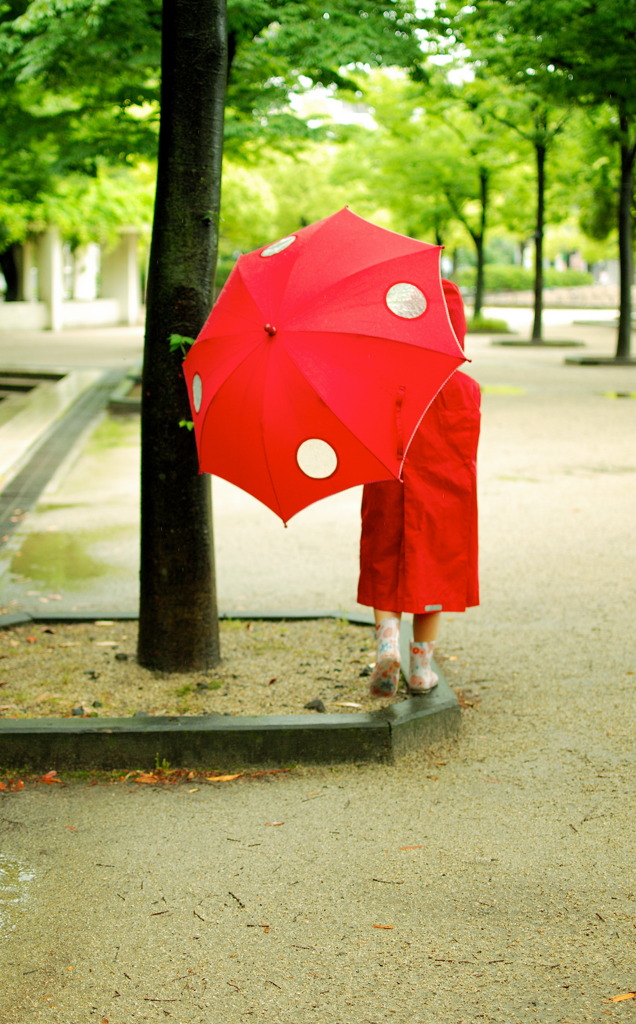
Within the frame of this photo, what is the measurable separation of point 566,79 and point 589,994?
651 inches

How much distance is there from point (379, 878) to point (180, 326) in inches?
99.5

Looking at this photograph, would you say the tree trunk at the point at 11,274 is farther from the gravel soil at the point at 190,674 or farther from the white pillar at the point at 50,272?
the gravel soil at the point at 190,674

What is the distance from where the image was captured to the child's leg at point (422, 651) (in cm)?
470

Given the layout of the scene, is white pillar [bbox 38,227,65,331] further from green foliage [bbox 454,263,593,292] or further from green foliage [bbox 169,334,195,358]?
green foliage [bbox 169,334,195,358]

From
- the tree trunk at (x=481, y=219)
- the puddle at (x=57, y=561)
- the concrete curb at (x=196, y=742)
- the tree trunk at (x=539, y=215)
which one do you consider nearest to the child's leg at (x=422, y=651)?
the concrete curb at (x=196, y=742)

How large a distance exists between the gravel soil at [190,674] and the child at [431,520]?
1.81 ft

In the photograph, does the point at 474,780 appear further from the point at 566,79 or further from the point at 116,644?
the point at 566,79

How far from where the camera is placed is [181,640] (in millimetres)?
5090

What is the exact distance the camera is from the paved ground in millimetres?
2836

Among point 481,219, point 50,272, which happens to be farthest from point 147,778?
point 50,272

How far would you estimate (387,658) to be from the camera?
15.3 feet

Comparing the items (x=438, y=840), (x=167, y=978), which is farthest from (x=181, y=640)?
(x=167, y=978)

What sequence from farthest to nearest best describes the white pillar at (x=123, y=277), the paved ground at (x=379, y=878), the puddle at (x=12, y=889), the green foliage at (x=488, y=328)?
the white pillar at (x=123, y=277), the green foliage at (x=488, y=328), the puddle at (x=12, y=889), the paved ground at (x=379, y=878)

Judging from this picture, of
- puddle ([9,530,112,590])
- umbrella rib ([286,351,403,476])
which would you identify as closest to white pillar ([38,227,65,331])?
puddle ([9,530,112,590])
